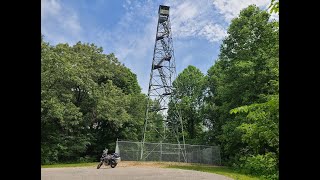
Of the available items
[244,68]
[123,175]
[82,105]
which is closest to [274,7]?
[123,175]

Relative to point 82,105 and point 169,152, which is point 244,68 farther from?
point 82,105

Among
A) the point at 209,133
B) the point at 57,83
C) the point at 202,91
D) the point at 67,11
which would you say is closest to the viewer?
the point at 67,11

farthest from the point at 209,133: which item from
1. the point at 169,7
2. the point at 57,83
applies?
the point at 57,83

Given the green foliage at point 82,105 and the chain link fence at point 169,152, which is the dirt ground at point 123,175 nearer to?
the chain link fence at point 169,152

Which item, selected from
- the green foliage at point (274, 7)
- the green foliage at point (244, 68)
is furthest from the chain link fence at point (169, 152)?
the green foliage at point (274, 7)

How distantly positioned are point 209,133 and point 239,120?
6450mm

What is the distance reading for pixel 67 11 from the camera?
10.8 m

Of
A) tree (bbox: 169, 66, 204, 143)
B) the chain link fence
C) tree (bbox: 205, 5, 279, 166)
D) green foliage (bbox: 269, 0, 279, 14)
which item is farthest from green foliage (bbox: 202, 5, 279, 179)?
green foliage (bbox: 269, 0, 279, 14)

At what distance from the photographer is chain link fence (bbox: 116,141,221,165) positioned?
64.4ft

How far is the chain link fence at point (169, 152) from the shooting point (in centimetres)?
1962

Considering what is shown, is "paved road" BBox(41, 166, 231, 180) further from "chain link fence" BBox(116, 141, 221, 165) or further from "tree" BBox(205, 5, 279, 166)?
"chain link fence" BBox(116, 141, 221, 165)
